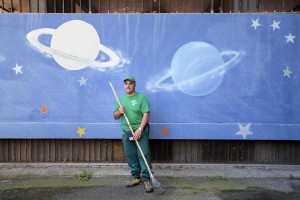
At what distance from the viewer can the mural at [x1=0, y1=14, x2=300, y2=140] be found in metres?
6.62

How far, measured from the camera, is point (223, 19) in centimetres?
662

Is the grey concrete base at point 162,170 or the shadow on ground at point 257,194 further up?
the grey concrete base at point 162,170

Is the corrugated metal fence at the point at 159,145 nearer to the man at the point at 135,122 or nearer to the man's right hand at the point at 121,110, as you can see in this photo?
the man at the point at 135,122

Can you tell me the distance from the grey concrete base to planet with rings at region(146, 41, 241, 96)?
4.79ft

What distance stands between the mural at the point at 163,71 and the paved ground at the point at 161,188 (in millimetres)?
831

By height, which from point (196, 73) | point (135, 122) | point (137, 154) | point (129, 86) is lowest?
point (137, 154)

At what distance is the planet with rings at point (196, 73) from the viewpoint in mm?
6629

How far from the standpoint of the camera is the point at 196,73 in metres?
6.64

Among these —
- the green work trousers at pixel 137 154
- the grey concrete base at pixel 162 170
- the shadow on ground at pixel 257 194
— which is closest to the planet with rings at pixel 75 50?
the green work trousers at pixel 137 154

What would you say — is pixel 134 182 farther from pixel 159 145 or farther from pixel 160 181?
pixel 159 145

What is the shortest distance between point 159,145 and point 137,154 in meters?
0.99

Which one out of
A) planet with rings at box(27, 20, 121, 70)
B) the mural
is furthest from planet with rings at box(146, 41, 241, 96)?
planet with rings at box(27, 20, 121, 70)

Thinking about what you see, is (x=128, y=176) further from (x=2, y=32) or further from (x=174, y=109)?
(x=2, y=32)

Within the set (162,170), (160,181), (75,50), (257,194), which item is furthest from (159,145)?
(75,50)
